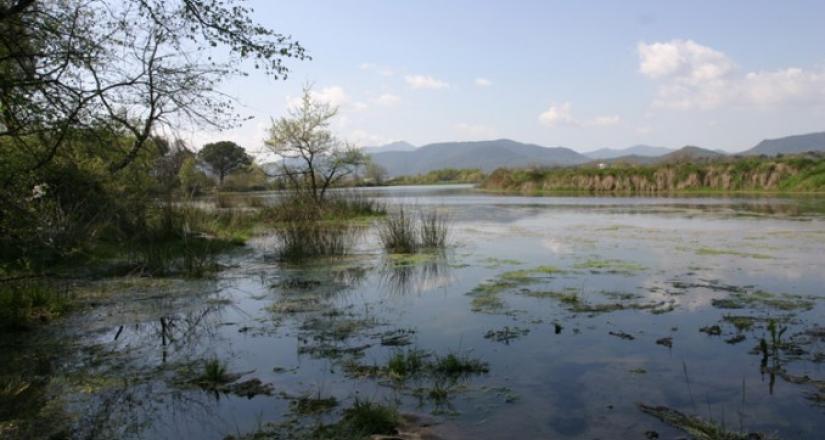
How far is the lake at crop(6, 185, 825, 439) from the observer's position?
168 inches

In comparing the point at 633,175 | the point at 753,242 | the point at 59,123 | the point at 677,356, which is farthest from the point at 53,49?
the point at 633,175

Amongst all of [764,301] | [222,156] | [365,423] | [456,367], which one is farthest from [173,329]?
[222,156]

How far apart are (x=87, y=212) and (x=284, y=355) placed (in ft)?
26.4

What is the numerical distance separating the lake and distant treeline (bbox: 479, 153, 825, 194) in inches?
1046

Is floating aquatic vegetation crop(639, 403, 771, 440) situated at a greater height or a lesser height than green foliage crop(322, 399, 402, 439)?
lesser

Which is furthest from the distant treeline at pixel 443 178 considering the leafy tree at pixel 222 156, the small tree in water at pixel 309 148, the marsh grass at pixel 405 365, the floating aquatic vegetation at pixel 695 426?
the floating aquatic vegetation at pixel 695 426

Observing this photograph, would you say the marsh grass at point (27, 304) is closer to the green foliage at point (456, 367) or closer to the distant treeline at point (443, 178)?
the green foliage at point (456, 367)

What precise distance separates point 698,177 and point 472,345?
37.2 meters

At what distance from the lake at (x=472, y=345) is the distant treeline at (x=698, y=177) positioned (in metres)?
26.6

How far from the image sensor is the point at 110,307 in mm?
8023

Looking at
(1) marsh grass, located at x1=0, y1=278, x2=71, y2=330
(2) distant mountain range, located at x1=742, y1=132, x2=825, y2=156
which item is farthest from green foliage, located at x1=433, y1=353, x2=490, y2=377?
(2) distant mountain range, located at x1=742, y1=132, x2=825, y2=156

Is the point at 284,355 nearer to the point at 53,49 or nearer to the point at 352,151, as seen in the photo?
the point at 53,49

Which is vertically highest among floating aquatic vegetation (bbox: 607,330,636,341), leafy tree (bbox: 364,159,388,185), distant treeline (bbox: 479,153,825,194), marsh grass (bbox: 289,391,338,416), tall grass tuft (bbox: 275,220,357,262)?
leafy tree (bbox: 364,159,388,185)

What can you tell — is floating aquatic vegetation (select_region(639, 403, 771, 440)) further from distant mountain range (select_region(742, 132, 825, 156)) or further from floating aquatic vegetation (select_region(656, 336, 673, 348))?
distant mountain range (select_region(742, 132, 825, 156))
